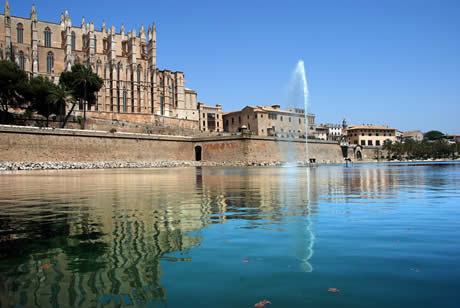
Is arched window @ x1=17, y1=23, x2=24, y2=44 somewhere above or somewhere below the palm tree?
above

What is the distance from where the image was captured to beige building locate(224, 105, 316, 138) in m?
96.4

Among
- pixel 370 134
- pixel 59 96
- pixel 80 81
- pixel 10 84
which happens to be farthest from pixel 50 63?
pixel 370 134

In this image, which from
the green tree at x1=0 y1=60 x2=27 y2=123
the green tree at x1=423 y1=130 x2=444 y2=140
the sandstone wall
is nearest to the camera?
the sandstone wall

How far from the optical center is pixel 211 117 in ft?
338

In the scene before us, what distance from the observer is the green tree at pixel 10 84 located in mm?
47562

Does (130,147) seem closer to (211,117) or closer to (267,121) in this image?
(267,121)

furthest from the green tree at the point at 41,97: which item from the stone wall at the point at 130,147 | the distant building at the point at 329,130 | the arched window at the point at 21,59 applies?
the distant building at the point at 329,130

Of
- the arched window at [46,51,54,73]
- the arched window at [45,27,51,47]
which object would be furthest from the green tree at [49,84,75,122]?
the arched window at [45,27,51,47]

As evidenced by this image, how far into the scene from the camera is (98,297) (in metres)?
3.67

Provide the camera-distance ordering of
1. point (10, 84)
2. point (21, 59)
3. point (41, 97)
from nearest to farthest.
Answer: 1. point (10, 84)
2. point (41, 97)
3. point (21, 59)

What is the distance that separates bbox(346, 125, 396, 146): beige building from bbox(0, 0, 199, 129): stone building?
65100 millimetres

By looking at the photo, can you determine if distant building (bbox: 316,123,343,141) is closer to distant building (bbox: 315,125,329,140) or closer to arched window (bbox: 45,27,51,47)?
distant building (bbox: 315,125,329,140)

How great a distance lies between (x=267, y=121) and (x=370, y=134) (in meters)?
47.6

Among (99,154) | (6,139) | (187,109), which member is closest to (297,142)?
(187,109)
